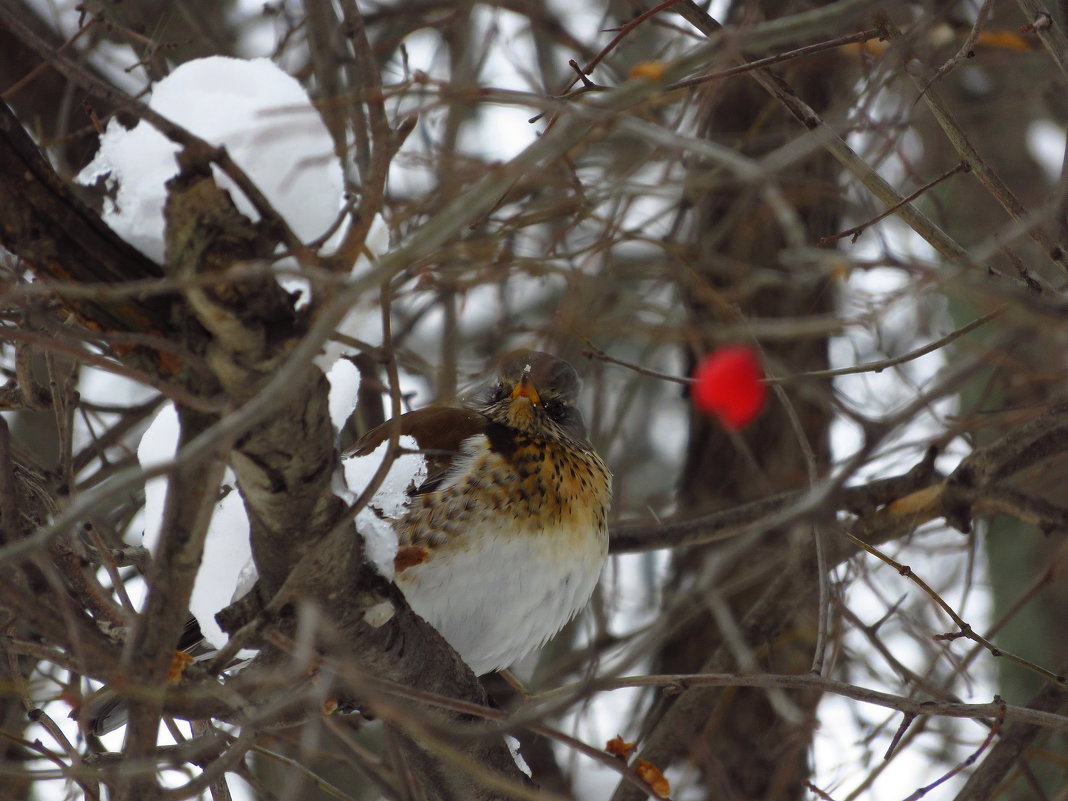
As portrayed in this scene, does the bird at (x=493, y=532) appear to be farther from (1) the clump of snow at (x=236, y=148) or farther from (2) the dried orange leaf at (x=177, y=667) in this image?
(1) the clump of snow at (x=236, y=148)

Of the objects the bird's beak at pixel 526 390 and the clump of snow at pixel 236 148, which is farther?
the bird's beak at pixel 526 390

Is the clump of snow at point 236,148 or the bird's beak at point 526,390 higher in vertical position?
the bird's beak at point 526,390

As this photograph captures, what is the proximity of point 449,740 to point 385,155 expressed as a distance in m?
1.46

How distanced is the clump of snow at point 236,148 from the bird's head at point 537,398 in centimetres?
180

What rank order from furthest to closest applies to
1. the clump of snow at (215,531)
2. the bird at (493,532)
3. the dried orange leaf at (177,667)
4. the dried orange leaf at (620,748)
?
the bird at (493,532)
the dried orange leaf at (620,748)
the clump of snow at (215,531)
the dried orange leaf at (177,667)

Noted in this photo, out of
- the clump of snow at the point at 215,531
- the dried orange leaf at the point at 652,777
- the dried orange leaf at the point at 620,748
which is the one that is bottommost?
the dried orange leaf at the point at 652,777

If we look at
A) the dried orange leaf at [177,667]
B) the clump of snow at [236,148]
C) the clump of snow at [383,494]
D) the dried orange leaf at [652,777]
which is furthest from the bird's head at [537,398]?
the dried orange leaf at [177,667]

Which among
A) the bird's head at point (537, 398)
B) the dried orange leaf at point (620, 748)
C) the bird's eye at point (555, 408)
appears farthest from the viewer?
the bird's eye at point (555, 408)

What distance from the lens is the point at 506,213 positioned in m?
4.68

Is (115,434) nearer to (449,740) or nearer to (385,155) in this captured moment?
(449,740)

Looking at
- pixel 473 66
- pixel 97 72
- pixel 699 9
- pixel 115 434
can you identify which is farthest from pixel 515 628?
pixel 97 72

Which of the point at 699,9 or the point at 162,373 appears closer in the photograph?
the point at 162,373

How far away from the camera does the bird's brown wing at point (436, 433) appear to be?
3.67m

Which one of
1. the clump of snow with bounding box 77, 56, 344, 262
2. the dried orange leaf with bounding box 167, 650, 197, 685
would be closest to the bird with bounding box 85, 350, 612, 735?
the dried orange leaf with bounding box 167, 650, 197, 685
